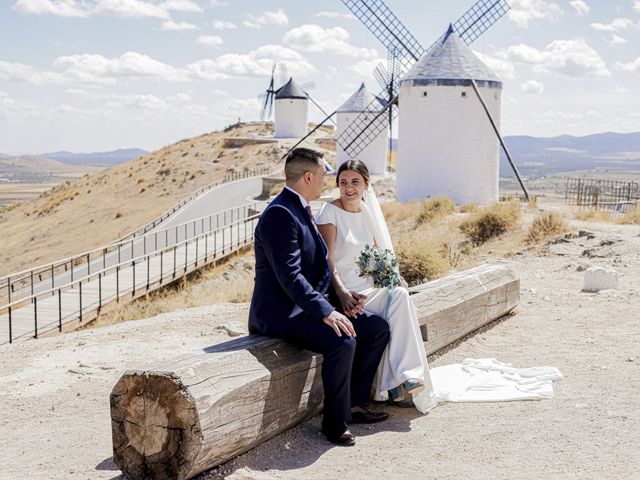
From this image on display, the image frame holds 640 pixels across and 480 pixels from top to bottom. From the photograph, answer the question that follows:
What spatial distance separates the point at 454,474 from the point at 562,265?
807 centimetres

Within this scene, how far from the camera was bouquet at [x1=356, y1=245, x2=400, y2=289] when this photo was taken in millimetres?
5336

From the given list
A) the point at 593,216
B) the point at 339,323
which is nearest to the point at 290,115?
the point at 593,216

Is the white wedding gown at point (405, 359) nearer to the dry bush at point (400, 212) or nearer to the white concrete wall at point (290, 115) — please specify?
the dry bush at point (400, 212)

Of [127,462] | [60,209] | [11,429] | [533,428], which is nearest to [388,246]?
[533,428]

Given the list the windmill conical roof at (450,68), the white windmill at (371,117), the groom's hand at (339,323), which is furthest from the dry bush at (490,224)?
the white windmill at (371,117)

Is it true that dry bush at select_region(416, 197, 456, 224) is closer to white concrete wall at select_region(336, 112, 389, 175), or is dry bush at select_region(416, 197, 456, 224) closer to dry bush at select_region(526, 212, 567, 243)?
dry bush at select_region(526, 212, 567, 243)

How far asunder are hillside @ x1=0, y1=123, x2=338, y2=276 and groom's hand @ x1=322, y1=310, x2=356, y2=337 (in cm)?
2820

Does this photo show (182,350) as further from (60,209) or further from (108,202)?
(60,209)

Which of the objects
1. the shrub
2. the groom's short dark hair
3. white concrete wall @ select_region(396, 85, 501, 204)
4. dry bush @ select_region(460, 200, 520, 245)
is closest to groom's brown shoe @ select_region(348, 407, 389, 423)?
the groom's short dark hair

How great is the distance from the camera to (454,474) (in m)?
4.47

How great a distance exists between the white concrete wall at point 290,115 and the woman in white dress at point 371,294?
59764 mm

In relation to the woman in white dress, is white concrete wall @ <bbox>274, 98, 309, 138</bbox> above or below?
above

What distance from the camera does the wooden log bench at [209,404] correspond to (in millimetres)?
4211

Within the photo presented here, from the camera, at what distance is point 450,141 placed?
22.6 meters
